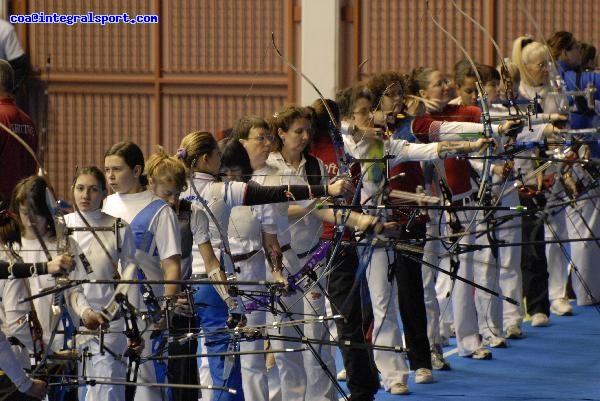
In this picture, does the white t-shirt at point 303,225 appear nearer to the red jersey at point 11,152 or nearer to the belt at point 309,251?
the belt at point 309,251

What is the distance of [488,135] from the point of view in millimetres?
5195

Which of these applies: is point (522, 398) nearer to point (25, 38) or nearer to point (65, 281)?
point (65, 281)

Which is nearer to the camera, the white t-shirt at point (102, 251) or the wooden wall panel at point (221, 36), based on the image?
the white t-shirt at point (102, 251)

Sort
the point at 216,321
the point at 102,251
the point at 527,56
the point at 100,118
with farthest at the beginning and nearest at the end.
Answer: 1. the point at 100,118
2. the point at 527,56
3. the point at 216,321
4. the point at 102,251

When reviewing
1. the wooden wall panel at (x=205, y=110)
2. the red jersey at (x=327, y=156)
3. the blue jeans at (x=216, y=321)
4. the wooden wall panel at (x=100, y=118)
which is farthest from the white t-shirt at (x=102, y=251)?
the wooden wall panel at (x=100, y=118)

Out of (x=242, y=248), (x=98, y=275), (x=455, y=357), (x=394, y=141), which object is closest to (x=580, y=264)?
(x=455, y=357)

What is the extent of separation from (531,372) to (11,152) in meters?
2.59

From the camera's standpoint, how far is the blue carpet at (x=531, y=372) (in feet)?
19.1

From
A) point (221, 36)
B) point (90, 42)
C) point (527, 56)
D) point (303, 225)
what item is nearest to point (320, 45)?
point (221, 36)

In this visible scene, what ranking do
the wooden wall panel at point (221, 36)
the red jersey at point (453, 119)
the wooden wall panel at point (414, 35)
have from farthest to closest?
the wooden wall panel at point (221, 36) < the wooden wall panel at point (414, 35) < the red jersey at point (453, 119)

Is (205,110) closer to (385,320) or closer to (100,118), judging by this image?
(100,118)

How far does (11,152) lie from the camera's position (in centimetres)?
552

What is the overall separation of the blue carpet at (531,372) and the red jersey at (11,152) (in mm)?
1764

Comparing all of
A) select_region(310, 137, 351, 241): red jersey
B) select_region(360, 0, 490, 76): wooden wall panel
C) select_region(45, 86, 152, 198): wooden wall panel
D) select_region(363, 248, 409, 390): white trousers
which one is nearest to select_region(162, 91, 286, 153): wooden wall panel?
select_region(45, 86, 152, 198): wooden wall panel
